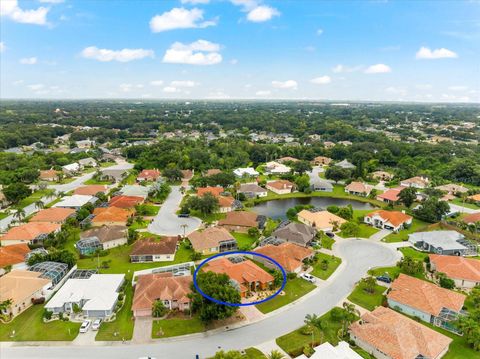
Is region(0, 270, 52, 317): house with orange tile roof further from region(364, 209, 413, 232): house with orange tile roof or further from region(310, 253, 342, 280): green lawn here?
region(364, 209, 413, 232): house with orange tile roof

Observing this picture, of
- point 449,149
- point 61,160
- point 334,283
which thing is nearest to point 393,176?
point 449,149

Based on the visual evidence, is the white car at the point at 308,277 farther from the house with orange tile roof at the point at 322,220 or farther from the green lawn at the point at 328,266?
the house with orange tile roof at the point at 322,220

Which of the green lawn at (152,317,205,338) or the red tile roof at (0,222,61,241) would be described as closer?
the green lawn at (152,317,205,338)

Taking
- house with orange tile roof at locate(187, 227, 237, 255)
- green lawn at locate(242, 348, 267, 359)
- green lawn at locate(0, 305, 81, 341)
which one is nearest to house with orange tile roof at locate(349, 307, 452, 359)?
green lawn at locate(242, 348, 267, 359)

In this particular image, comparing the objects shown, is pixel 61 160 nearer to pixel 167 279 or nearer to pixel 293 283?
pixel 167 279

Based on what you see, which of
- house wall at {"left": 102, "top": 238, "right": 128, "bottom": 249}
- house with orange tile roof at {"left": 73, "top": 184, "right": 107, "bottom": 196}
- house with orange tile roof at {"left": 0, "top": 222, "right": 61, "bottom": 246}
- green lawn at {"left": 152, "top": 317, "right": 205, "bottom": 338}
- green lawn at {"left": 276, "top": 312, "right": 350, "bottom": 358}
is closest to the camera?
Answer: green lawn at {"left": 276, "top": 312, "right": 350, "bottom": 358}

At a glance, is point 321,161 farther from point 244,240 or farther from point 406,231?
point 244,240

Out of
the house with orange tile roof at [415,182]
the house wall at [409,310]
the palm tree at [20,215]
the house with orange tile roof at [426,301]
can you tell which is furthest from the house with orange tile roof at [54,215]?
the house with orange tile roof at [415,182]
